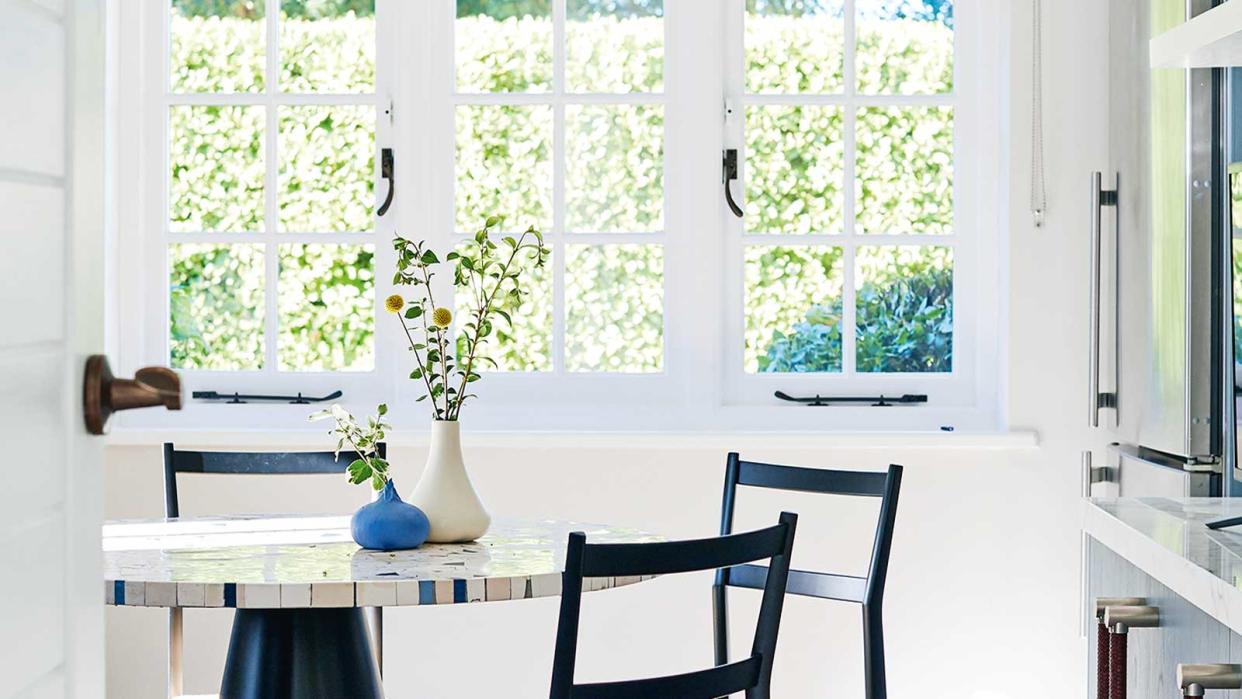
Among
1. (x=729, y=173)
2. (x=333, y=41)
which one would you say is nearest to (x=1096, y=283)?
(x=729, y=173)

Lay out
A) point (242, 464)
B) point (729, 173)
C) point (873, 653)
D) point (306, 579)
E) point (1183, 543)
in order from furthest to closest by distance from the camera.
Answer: point (729, 173), point (242, 464), point (873, 653), point (306, 579), point (1183, 543)

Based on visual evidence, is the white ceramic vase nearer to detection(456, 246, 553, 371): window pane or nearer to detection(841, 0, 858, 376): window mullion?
detection(456, 246, 553, 371): window pane

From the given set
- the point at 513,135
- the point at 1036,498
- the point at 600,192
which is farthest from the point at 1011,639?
the point at 513,135

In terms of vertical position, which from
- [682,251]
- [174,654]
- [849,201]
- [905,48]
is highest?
[905,48]

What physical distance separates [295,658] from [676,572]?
810 mm

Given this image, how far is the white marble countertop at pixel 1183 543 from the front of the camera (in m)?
1.48

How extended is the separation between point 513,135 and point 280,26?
0.69 metres

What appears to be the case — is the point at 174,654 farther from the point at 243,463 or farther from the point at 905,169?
the point at 905,169

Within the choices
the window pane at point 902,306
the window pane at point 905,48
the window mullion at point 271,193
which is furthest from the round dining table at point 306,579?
the window pane at point 905,48

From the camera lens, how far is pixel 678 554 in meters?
1.81

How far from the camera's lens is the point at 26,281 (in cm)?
68

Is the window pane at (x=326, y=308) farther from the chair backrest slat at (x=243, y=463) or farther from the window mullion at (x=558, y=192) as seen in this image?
the chair backrest slat at (x=243, y=463)

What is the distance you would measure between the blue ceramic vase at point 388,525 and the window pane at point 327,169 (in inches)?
62.0

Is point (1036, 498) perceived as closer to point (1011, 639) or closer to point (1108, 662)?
point (1011, 639)
